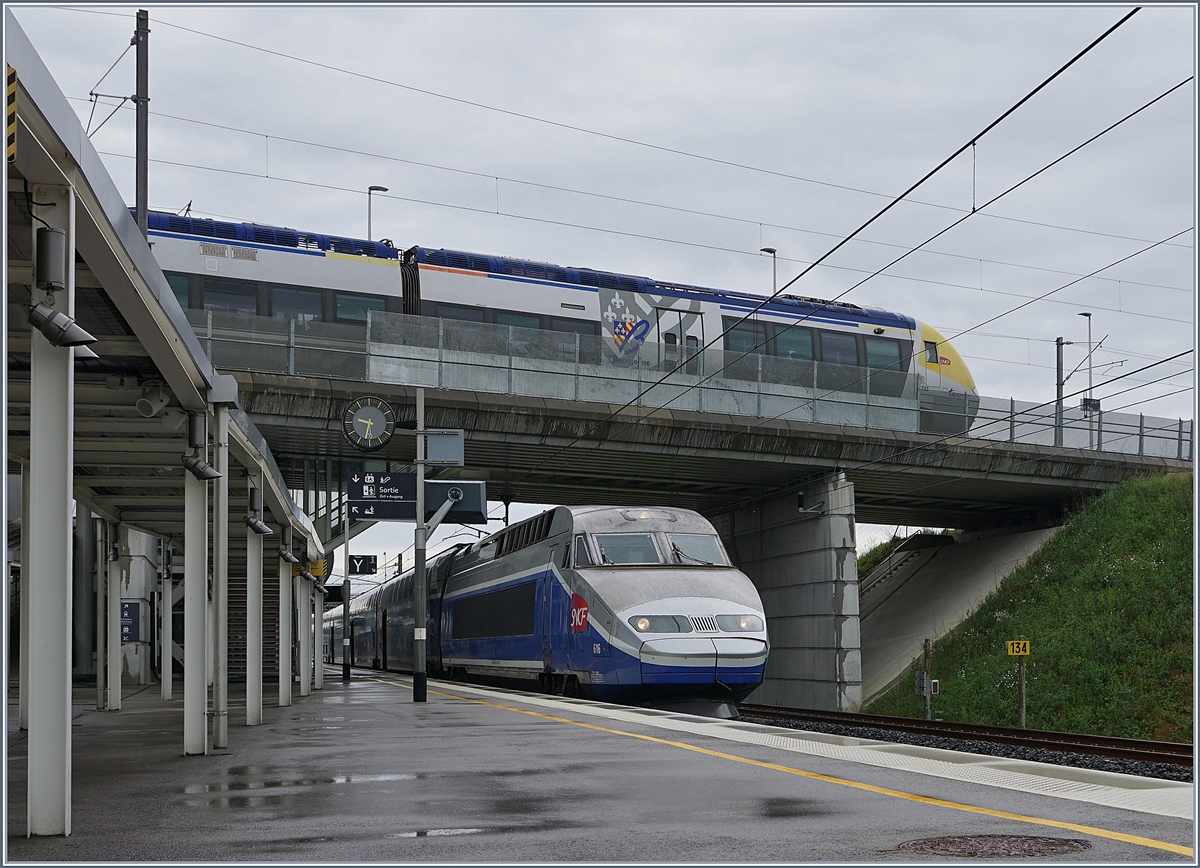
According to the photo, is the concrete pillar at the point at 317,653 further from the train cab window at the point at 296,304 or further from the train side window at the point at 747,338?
the train side window at the point at 747,338

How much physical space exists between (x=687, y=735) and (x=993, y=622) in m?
22.4

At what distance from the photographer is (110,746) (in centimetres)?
1273

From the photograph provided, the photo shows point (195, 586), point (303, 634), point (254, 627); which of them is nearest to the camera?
point (195, 586)

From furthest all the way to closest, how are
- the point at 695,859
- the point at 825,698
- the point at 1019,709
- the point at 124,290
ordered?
the point at 825,698
the point at 1019,709
the point at 124,290
the point at 695,859

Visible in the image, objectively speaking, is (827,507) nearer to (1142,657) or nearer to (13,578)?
(1142,657)

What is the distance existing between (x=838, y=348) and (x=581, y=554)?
1397cm

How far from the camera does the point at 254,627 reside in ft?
50.9

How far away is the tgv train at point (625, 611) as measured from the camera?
20.2 m

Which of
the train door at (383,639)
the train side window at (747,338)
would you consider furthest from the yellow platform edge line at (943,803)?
the train door at (383,639)

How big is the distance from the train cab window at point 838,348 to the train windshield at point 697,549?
37.8 ft

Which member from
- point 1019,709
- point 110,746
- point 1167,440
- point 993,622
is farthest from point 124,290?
point 1167,440

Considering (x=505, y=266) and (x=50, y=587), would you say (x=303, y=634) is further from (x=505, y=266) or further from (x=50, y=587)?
(x=50, y=587)

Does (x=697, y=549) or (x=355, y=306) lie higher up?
(x=355, y=306)

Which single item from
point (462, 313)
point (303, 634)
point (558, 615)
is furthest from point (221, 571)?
point (462, 313)
